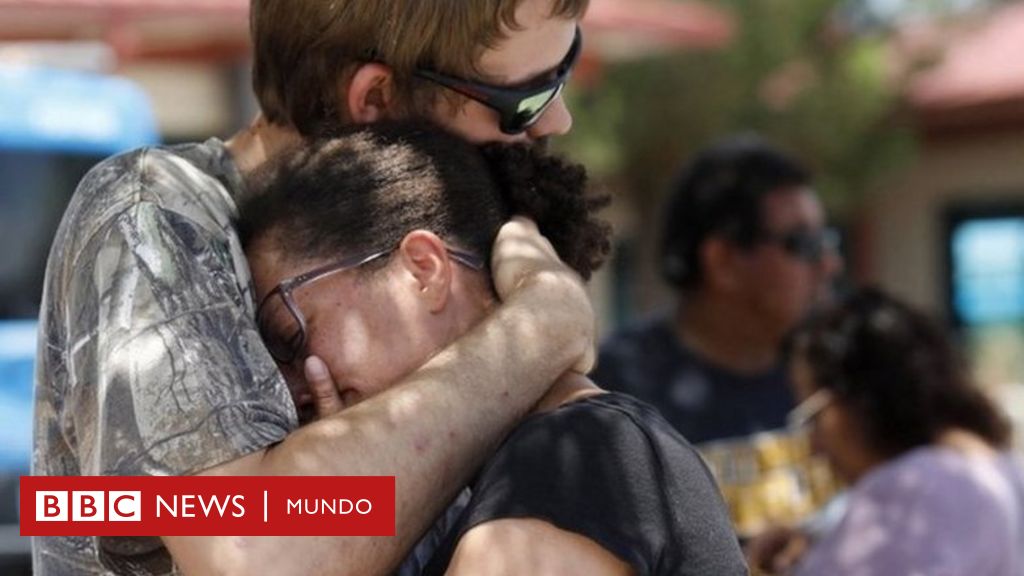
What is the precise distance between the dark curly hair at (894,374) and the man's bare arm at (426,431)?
218 centimetres

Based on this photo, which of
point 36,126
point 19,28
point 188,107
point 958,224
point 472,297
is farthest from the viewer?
point 958,224

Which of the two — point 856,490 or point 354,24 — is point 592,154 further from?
point 354,24

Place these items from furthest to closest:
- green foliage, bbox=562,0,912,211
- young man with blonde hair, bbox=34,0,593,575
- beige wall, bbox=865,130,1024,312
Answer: beige wall, bbox=865,130,1024,312, green foliage, bbox=562,0,912,211, young man with blonde hair, bbox=34,0,593,575

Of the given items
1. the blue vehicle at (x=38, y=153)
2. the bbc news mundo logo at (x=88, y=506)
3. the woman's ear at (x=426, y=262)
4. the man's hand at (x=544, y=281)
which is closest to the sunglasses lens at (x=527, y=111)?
the man's hand at (x=544, y=281)

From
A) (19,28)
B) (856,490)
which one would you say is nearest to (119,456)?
(856,490)

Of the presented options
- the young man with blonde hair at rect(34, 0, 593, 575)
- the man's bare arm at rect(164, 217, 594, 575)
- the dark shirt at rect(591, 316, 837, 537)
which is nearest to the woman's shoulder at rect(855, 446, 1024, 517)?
the dark shirt at rect(591, 316, 837, 537)

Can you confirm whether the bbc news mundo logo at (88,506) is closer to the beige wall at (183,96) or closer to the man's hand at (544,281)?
the man's hand at (544,281)

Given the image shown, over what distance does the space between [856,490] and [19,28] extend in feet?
24.4

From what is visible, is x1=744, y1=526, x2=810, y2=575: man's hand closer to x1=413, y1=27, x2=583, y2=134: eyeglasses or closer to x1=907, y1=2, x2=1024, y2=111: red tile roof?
x1=413, y1=27, x2=583, y2=134: eyeglasses

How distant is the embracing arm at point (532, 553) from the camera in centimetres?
203

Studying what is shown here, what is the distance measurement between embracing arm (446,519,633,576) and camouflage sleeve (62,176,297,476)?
0.95 feet

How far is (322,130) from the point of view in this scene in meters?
2.45

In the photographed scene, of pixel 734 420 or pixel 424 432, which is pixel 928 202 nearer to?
pixel 734 420

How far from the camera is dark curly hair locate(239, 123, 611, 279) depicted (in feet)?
7.63
